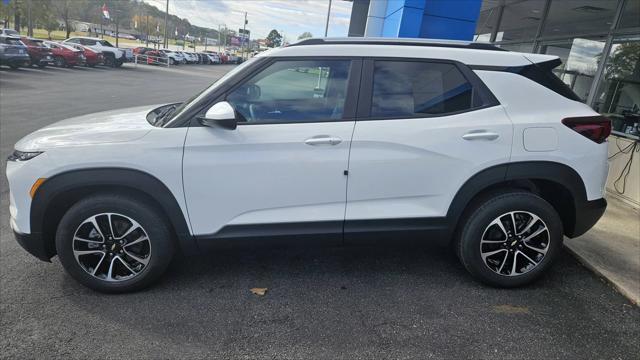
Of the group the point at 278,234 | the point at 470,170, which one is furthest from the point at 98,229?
the point at 470,170

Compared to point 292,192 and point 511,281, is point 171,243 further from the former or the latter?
point 511,281

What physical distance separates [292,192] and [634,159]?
5.39 meters

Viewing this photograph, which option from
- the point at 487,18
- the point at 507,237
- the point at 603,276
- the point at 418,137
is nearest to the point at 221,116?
the point at 418,137

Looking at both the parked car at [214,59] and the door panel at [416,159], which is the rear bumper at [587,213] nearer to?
the door panel at [416,159]

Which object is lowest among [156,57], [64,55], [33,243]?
[33,243]

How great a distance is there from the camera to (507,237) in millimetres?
3332

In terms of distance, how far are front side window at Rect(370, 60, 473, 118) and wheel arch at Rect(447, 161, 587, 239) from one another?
1.80 ft

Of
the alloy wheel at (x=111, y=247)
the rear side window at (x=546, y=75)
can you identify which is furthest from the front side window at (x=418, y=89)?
the alloy wheel at (x=111, y=247)

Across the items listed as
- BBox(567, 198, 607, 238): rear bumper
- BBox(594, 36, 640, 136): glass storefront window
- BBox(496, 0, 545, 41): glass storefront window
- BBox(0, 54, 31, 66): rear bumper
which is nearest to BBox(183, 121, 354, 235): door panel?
BBox(567, 198, 607, 238): rear bumper

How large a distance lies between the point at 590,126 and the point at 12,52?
22276 mm

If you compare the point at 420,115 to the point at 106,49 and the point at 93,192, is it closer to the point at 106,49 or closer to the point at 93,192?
the point at 93,192

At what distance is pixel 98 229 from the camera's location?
3.03 m

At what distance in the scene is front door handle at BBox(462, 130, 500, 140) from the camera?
124 inches

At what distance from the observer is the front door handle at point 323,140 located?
9.88 ft
